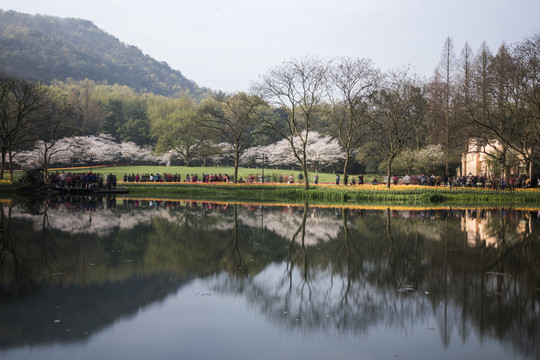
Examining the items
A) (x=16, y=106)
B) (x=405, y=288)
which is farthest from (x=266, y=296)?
(x=16, y=106)

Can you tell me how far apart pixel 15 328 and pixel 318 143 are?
6087 centimetres

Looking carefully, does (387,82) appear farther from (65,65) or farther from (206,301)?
(65,65)

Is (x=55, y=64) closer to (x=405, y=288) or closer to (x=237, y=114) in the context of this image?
(x=237, y=114)

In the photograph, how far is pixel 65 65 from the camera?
140 meters

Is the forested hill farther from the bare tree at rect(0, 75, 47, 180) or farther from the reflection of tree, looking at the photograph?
the reflection of tree

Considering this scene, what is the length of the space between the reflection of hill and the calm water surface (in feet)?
0.09

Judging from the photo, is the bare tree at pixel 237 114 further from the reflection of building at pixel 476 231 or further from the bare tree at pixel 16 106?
the reflection of building at pixel 476 231

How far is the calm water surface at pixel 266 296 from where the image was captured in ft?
19.7

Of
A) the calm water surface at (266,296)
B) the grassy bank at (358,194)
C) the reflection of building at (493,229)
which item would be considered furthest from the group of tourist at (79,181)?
the reflection of building at (493,229)

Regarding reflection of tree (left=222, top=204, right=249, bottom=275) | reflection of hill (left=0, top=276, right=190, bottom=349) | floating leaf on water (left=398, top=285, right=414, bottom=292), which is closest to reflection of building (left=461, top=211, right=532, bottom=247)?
floating leaf on water (left=398, top=285, right=414, bottom=292)

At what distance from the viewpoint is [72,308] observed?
283 inches

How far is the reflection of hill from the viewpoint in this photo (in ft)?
20.3

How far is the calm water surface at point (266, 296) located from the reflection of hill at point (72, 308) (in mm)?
28

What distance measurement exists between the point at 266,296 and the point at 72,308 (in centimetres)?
304
